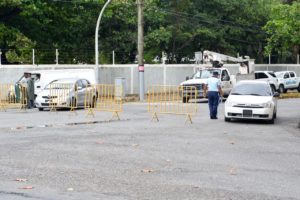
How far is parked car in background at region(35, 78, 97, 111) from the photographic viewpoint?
83.7 ft

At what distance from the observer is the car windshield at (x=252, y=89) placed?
70.7 ft

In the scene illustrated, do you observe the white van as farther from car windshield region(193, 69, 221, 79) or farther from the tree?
the tree

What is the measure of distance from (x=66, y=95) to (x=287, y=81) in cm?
2471

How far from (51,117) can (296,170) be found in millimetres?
12631

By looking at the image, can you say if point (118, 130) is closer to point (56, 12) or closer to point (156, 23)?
point (56, 12)

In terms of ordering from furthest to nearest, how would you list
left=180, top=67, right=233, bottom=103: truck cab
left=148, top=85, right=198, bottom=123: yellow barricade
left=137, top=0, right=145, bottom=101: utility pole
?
left=137, top=0, right=145, bottom=101: utility pole → left=180, top=67, right=233, bottom=103: truck cab → left=148, top=85, right=198, bottom=123: yellow barricade

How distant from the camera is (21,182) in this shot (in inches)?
379

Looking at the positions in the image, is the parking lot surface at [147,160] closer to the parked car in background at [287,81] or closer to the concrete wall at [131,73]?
the concrete wall at [131,73]

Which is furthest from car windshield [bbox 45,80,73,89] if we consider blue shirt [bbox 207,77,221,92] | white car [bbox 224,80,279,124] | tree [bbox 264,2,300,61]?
tree [bbox 264,2,300,61]

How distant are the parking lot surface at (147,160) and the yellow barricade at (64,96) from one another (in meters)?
5.08

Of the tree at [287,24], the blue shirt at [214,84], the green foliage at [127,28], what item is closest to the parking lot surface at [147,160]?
the blue shirt at [214,84]

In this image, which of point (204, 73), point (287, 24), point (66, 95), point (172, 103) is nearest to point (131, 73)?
point (204, 73)

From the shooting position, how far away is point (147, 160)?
12.1 m

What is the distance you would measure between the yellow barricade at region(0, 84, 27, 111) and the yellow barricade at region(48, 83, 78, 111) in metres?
2.06
